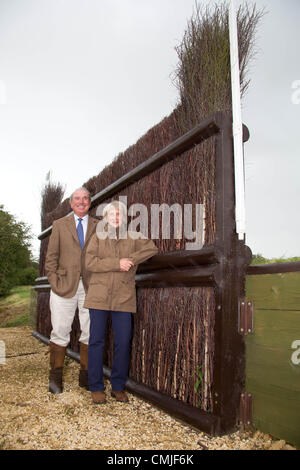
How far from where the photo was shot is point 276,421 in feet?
6.05

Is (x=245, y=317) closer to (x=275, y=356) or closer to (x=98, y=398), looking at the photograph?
(x=275, y=356)

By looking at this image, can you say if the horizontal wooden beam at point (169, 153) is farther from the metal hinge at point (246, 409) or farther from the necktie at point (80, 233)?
the metal hinge at point (246, 409)

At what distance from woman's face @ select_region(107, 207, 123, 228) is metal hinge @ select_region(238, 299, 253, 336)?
3.70 ft

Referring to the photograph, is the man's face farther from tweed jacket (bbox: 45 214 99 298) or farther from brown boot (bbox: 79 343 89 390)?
brown boot (bbox: 79 343 89 390)

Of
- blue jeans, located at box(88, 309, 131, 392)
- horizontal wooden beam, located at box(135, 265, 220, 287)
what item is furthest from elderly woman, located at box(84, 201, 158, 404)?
horizontal wooden beam, located at box(135, 265, 220, 287)

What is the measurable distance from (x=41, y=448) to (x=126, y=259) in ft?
3.98

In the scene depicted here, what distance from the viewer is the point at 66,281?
3014 millimetres

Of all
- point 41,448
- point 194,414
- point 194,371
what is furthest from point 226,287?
point 41,448

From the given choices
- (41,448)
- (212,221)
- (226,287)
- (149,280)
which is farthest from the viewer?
(149,280)

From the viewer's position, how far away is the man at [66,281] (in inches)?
117

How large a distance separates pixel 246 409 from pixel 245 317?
0.48 m

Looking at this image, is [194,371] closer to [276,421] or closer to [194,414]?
[194,414]

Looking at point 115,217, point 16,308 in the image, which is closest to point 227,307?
point 115,217

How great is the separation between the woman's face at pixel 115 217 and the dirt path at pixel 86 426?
1270 millimetres
